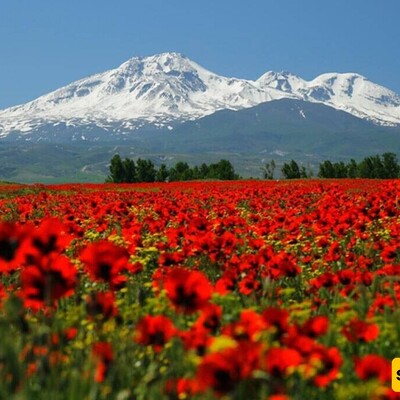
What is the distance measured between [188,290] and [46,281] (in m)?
0.66

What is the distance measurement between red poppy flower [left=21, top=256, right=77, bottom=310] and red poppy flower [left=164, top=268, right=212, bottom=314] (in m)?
0.51

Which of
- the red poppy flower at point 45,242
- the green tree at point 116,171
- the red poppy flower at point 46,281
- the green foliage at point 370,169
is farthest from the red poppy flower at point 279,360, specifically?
the green foliage at point 370,169

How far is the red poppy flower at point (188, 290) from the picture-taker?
295 centimetres

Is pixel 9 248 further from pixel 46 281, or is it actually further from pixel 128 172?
pixel 128 172

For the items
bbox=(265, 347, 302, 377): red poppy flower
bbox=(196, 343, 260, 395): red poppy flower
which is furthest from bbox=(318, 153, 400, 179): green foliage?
bbox=(196, 343, 260, 395): red poppy flower

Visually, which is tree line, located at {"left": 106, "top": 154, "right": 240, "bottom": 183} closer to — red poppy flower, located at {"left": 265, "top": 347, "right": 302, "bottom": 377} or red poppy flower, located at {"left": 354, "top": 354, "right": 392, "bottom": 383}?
red poppy flower, located at {"left": 354, "top": 354, "right": 392, "bottom": 383}

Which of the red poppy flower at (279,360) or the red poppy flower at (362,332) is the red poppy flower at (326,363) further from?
the red poppy flower at (362,332)

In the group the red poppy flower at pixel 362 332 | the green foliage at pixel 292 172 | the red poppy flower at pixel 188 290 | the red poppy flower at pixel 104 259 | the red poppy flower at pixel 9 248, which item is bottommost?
the red poppy flower at pixel 362 332

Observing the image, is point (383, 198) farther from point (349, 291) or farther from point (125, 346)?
point (125, 346)

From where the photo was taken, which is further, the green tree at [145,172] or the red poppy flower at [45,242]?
the green tree at [145,172]

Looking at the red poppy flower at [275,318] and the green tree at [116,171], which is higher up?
the green tree at [116,171]

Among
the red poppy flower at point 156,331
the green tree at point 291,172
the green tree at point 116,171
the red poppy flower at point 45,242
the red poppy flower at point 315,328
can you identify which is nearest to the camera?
the red poppy flower at point 315,328

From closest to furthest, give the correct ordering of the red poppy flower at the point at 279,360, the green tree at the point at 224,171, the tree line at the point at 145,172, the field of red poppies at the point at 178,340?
the red poppy flower at the point at 279,360 < the field of red poppies at the point at 178,340 < the green tree at the point at 224,171 < the tree line at the point at 145,172

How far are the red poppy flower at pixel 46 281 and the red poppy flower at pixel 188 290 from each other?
511 mm
